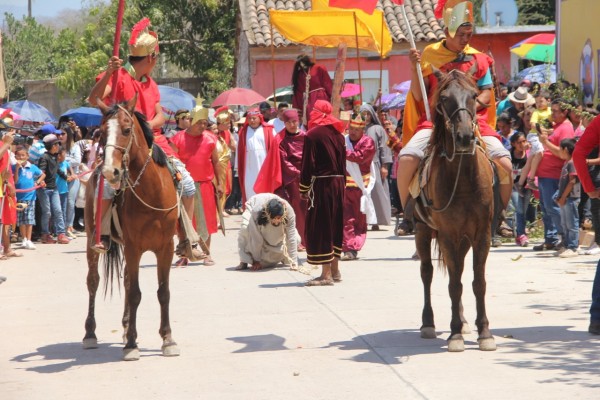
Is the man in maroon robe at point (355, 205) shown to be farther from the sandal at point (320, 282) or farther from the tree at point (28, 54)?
the tree at point (28, 54)

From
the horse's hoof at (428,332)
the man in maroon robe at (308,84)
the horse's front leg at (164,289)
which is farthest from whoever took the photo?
the man in maroon robe at (308,84)

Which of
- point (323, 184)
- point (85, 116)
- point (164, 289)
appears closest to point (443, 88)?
point (164, 289)

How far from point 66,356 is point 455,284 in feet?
10.4

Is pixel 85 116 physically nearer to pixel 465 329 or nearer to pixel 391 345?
pixel 465 329

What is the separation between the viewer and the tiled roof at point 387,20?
32750 millimetres

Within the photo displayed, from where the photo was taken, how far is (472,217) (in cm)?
886

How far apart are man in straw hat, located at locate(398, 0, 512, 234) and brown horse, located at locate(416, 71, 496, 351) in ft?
1.16

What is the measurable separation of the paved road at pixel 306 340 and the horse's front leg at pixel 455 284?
0.42ft

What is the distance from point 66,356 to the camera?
9102 millimetres

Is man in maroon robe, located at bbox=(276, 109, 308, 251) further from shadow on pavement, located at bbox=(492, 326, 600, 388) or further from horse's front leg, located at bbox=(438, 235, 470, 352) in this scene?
horse's front leg, located at bbox=(438, 235, 470, 352)

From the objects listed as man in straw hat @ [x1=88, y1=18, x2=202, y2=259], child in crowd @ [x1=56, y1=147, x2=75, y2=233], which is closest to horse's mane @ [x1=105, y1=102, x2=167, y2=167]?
man in straw hat @ [x1=88, y1=18, x2=202, y2=259]

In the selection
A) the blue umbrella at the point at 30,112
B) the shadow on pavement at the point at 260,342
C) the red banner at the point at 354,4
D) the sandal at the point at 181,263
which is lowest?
the sandal at the point at 181,263

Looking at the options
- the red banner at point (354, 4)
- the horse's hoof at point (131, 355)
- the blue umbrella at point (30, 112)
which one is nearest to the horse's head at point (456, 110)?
the horse's hoof at point (131, 355)

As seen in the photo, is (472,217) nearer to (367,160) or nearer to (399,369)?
(399,369)
